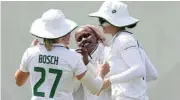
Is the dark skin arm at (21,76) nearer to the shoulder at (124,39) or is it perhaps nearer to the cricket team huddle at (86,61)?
the cricket team huddle at (86,61)

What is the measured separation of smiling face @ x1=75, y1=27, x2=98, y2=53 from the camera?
4.43 meters

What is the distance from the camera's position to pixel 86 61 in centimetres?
394

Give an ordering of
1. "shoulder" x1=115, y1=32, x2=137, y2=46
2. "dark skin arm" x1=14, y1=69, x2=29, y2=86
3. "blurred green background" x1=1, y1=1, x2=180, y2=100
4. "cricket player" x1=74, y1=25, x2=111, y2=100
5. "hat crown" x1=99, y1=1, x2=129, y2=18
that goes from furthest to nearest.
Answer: "blurred green background" x1=1, y1=1, x2=180, y2=100
"cricket player" x1=74, y1=25, x2=111, y2=100
"hat crown" x1=99, y1=1, x2=129, y2=18
"shoulder" x1=115, y1=32, x2=137, y2=46
"dark skin arm" x1=14, y1=69, x2=29, y2=86

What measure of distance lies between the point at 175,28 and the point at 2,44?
1602 mm

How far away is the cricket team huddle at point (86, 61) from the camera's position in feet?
11.9

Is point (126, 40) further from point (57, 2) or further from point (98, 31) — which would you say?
point (57, 2)

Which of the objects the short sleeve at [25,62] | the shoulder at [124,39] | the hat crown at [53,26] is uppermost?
the hat crown at [53,26]

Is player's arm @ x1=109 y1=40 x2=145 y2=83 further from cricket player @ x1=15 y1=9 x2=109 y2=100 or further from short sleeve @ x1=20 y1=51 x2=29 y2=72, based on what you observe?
short sleeve @ x1=20 y1=51 x2=29 y2=72

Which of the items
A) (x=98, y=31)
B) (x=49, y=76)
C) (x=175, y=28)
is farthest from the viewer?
(x=175, y=28)

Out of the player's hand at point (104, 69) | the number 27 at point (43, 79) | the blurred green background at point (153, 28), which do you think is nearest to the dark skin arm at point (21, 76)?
the number 27 at point (43, 79)

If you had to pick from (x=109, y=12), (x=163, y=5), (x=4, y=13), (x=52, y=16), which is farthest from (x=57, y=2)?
(x=52, y=16)

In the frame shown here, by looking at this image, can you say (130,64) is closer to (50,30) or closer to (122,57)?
(122,57)

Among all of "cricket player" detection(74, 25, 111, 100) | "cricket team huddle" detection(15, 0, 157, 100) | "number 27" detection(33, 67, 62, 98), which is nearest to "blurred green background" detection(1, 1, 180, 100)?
"cricket player" detection(74, 25, 111, 100)

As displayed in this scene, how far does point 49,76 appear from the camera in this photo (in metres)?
3.62
